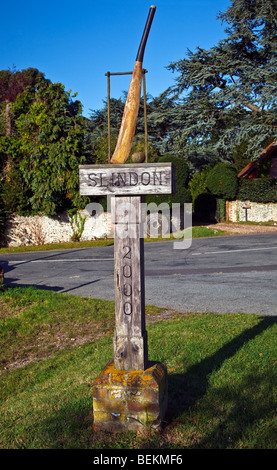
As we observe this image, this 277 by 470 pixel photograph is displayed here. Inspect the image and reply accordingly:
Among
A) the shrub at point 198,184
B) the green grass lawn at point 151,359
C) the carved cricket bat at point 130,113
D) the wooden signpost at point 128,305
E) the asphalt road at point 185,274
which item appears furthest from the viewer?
the shrub at point 198,184

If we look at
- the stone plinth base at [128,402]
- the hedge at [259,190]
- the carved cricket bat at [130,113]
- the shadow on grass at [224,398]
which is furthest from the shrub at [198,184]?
the stone plinth base at [128,402]

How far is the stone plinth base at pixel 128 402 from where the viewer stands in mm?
3514

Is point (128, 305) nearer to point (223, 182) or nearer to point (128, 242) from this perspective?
point (128, 242)

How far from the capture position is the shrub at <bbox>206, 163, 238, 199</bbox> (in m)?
26.3

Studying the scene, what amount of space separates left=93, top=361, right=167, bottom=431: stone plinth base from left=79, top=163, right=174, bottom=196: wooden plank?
1557 mm

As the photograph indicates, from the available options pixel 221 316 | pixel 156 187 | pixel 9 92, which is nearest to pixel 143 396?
pixel 156 187

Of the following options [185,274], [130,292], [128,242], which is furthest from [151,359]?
[185,274]

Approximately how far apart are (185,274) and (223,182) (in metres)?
15.8

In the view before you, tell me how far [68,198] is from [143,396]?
67.7ft

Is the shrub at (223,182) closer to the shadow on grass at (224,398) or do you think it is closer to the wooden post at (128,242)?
the shadow on grass at (224,398)

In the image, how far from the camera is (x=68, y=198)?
77.2 feet

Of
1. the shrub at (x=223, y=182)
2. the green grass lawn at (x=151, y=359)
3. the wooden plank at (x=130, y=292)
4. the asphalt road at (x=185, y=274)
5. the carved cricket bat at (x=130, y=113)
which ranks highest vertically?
the shrub at (x=223, y=182)

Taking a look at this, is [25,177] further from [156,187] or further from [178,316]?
[156,187]

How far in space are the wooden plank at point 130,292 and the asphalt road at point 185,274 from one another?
4.23 m
